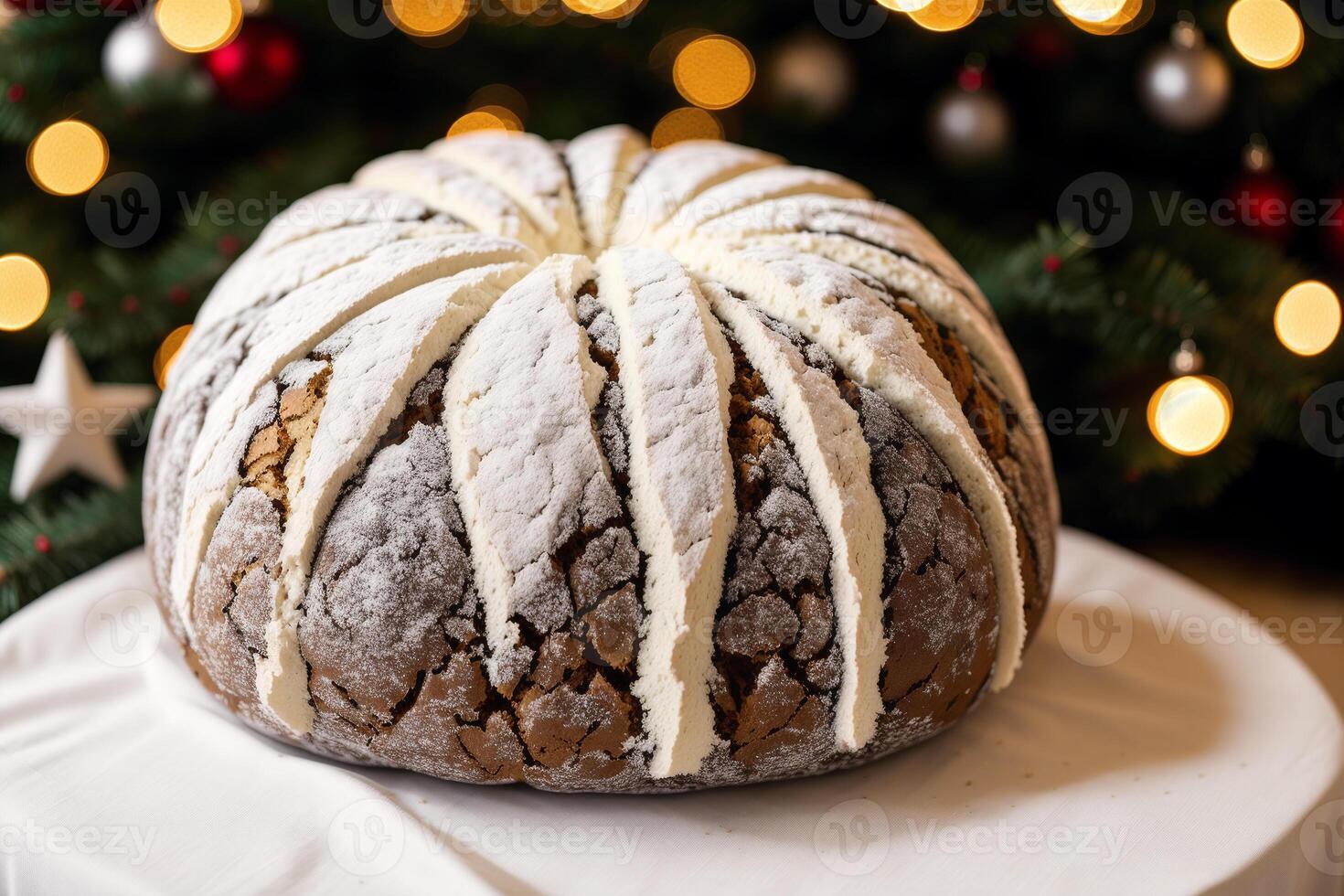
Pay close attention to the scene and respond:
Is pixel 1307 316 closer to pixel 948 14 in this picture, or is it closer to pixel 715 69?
pixel 948 14

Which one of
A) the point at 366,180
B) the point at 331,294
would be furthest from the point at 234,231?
the point at 331,294

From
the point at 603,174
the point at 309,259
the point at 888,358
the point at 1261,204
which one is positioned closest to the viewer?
the point at 888,358

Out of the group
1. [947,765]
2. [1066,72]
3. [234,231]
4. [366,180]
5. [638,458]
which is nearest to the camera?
[638,458]

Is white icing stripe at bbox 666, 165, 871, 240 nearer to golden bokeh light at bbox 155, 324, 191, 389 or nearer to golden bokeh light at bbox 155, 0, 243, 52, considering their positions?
golden bokeh light at bbox 155, 0, 243, 52

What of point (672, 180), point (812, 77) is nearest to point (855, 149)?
point (812, 77)

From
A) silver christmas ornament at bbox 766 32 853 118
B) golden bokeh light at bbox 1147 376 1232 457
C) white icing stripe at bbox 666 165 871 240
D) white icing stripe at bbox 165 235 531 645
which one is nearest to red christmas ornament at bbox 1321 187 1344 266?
golden bokeh light at bbox 1147 376 1232 457

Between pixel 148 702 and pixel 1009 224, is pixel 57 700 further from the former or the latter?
pixel 1009 224
